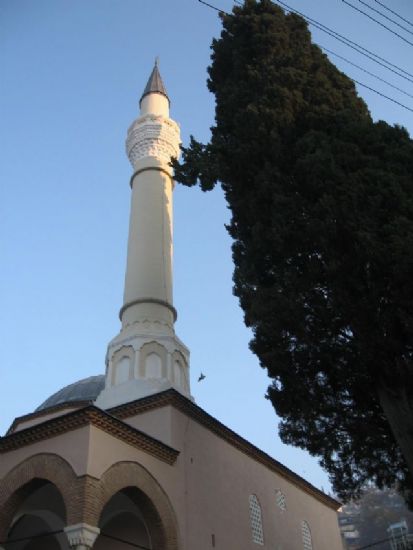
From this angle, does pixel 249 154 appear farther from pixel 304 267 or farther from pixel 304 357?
pixel 304 357

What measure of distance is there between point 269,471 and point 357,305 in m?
6.82

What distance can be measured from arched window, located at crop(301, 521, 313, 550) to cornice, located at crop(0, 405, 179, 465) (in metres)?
6.21

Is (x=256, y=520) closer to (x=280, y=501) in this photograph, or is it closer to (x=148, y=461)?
(x=280, y=501)

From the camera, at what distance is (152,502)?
919cm

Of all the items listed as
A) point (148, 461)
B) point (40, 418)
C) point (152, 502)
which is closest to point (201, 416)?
point (148, 461)

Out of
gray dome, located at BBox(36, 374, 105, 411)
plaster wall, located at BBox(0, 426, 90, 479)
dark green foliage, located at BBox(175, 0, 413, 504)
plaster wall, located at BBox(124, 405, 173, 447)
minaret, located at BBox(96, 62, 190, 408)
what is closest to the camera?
dark green foliage, located at BBox(175, 0, 413, 504)

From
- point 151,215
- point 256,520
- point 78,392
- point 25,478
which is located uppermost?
point 151,215

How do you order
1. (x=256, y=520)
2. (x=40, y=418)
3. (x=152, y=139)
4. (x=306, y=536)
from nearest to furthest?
(x=256, y=520), (x=306, y=536), (x=40, y=418), (x=152, y=139)

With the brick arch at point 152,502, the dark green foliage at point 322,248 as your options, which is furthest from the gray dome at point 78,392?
the dark green foliage at point 322,248

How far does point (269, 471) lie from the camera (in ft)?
44.7

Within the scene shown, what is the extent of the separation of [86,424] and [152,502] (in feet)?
5.70

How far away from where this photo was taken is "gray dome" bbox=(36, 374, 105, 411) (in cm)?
1603

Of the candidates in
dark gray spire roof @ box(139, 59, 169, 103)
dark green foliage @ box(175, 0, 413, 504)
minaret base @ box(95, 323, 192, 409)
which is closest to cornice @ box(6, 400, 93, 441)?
minaret base @ box(95, 323, 192, 409)

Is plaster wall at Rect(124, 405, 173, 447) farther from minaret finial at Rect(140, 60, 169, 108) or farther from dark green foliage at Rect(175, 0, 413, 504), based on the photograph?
minaret finial at Rect(140, 60, 169, 108)
